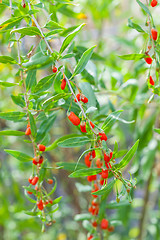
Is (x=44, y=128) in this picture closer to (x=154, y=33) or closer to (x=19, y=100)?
(x=19, y=100)

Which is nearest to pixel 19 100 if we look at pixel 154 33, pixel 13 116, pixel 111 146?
pixel 13 116

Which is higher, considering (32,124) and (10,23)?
(10,23)

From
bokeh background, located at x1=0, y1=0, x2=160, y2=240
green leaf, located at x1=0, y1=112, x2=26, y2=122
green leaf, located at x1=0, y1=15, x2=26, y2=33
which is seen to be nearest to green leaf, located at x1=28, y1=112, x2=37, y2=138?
green leaf, located at x1=0, y1=112, x2=26, y2=122

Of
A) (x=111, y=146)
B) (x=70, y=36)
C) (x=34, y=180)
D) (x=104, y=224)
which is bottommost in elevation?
(x=111, y=146)

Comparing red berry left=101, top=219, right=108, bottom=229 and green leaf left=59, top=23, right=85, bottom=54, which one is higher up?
green leaf left=59, top=23, right=85, bottom=54

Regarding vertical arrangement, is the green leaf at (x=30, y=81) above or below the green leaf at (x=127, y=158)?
above

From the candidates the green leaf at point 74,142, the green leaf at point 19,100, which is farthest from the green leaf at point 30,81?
the green leaf at point 74,142

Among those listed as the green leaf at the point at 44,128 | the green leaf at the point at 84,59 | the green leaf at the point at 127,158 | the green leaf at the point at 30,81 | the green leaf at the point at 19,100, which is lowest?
the green leaf at the point at 44,128

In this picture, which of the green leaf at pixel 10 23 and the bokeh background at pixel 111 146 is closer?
the green leaf at pixel 10 23

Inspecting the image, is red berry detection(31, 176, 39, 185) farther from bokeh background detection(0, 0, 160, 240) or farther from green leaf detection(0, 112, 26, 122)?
bokeh background detection(0, 0, 160, 240)

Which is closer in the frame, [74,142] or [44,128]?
[74,142]

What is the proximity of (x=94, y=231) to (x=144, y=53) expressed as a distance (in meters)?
0.39

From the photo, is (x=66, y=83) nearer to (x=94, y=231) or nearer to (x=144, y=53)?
(x=144, y=53)

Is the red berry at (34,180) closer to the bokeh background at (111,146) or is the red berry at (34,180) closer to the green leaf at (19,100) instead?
the green leaf at (19,100)
